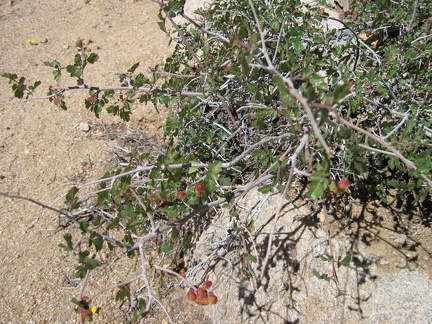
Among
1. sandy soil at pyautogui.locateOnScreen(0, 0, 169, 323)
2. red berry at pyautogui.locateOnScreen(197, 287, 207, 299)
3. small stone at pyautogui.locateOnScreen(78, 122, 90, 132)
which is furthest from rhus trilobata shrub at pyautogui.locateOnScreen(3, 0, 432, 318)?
small stone at pyautogui.locateOnScreen(78, 122, 90, 132)

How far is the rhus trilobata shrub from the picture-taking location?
4.97 feet

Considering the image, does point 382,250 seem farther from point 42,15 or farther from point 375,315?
point 42,15

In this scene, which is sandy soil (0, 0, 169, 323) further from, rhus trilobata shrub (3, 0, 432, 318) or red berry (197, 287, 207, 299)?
red berry (197, 287, 207, 299)

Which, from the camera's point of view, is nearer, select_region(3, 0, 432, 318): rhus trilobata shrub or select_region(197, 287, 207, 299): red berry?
select_region(197, 287, 207, 299): red berry

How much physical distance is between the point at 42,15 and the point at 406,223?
396cm

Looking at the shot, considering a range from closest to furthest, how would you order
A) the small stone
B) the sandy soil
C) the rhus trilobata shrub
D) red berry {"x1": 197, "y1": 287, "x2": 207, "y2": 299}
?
1. red berry {"x1": 197, "y1": 287, "x2": 207, "y2": 299}
2. the rhus trilobata shrub
3. the sandy soil
4. the small stone

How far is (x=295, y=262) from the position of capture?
5.98 ft

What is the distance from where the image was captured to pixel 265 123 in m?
2.12

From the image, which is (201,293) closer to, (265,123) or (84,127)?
(265,123)

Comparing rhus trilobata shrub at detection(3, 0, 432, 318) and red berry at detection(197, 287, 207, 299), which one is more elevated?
rhus trilobata shrub at detection(3, 0, 432, 318)

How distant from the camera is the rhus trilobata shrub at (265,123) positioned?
151 cm

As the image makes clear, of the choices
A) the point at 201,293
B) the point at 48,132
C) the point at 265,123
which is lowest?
the point at 201,293

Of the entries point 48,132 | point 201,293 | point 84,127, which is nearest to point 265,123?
point 201,293

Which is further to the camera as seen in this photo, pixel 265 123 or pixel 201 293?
pixel 265 123
